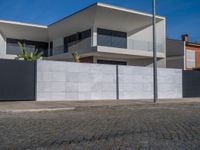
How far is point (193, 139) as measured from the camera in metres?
7.18

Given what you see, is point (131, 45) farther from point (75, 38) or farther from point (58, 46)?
point (58, 46)

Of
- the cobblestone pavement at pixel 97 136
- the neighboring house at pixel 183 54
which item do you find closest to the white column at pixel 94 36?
the neighboring house at pixel 183 54

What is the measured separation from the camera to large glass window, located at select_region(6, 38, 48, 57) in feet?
113

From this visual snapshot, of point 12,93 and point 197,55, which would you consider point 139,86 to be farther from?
point 197,55

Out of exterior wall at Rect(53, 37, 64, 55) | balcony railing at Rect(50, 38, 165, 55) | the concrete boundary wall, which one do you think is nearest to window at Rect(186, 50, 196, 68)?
balcony railing at Rect(50, 38, 165, 55)

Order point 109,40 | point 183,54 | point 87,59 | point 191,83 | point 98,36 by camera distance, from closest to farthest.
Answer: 1. point 191,83
2. point 98,36
3. point 109,40
4. point 87,59
5. point 183,54

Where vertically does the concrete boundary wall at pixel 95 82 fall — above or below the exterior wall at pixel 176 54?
below

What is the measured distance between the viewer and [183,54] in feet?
117

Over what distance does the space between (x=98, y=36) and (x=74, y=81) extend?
9.01 m

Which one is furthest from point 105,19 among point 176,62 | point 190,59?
point 190,59

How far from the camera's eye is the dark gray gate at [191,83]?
26.2m

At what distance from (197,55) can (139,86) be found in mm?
18086

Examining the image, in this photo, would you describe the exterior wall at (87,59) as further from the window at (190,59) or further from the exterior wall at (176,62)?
the window at (190,59)

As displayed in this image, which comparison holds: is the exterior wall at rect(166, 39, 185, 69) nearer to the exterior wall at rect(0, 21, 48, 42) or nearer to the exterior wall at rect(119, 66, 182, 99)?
the exterior wall at rect(119, 66, 182, 99)
